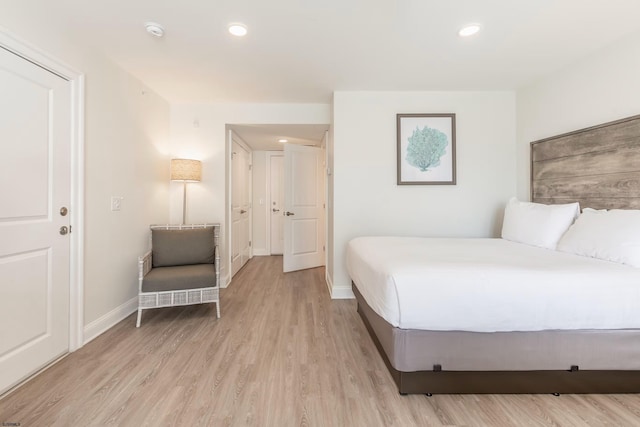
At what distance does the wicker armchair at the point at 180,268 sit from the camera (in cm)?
237

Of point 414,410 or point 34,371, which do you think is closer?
point 414,410

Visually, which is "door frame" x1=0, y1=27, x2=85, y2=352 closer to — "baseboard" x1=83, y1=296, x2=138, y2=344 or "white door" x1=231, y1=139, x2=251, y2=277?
"baseboard" x1=83, y1=296, x2=138, y2=344

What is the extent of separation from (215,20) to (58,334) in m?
2.41

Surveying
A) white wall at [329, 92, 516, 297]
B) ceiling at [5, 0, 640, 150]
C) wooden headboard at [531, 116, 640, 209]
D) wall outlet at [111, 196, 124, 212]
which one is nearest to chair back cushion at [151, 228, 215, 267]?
wall outlet at [111, 196, 124, 212]

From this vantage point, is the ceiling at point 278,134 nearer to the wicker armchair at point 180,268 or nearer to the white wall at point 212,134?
the white wall at point 212,134

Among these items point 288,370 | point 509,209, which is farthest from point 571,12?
point 288,370

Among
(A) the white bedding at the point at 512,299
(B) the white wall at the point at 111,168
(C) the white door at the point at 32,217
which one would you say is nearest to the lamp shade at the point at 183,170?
(B) the white wall at the point at 111,168

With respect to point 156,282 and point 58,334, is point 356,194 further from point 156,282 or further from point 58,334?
point 58,334

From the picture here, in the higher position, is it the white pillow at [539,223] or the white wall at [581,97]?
the white wall at [581,97]

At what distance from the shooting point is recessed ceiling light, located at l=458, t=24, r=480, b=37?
74.9 inches

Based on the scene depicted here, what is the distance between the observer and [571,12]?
1.76m

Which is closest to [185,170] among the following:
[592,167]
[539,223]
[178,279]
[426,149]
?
[178,279]

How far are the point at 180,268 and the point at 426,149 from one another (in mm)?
2878

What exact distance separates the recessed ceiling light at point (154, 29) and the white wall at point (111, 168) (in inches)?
23.3
